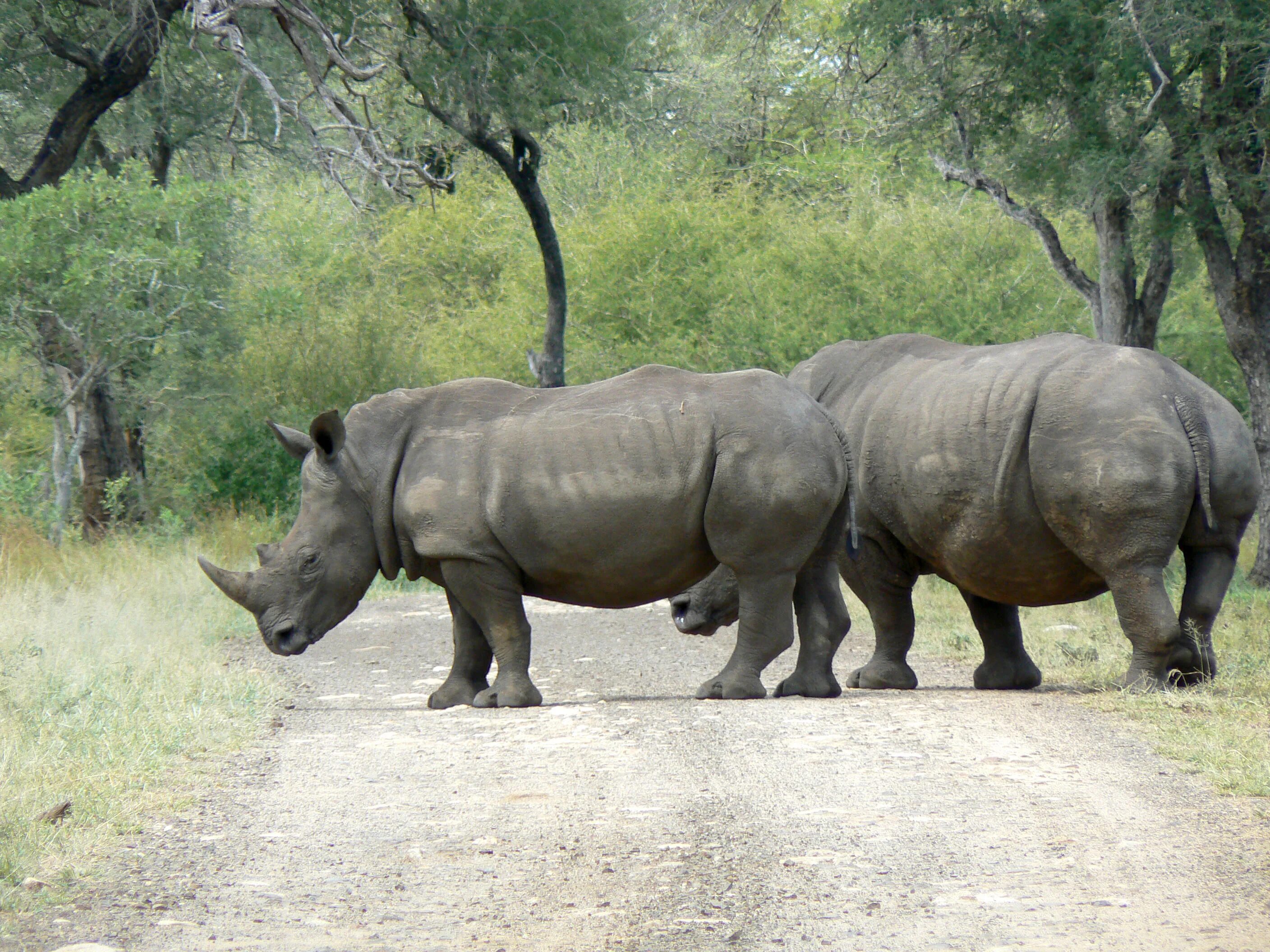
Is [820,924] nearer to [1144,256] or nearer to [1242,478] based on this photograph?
[1242,478]

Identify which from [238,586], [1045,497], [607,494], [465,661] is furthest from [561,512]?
[1045,497]

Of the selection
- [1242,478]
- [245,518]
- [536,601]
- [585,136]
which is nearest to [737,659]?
[1242,478]

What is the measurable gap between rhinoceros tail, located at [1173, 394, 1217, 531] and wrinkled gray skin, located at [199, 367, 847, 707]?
1.59 metres

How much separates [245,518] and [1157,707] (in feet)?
40.3

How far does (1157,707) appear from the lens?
6625 mm

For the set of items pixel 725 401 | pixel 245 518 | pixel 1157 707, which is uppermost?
pixel 725 401

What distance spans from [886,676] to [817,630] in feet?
2.21

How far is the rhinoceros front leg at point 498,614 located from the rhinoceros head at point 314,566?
1.84ft

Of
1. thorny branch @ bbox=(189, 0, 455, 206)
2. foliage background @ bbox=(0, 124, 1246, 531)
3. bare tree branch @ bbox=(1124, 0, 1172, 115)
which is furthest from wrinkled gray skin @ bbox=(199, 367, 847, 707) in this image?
foliage background @ bbox=(0, 124, 1246, 531)

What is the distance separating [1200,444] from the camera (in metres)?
7.01

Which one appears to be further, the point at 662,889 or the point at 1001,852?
the point at 1001,852

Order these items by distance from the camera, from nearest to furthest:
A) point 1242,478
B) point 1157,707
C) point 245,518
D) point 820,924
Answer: point 820,924 < point 1157,707 < point 1242,478 < point 245,518

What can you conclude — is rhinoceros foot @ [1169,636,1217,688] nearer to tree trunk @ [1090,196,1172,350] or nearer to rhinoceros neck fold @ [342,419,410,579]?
rhinoceros neck fold @ [342,419,410,579]

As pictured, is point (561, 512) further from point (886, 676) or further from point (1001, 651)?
point (1001, 651)
